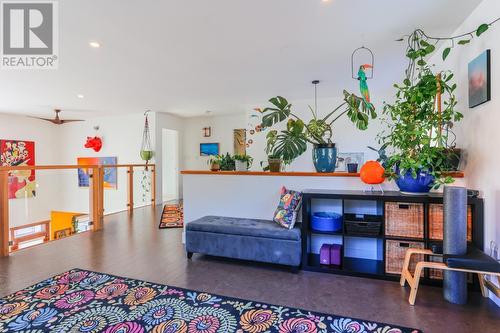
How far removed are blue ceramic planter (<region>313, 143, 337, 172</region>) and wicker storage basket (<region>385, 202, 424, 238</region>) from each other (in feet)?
2.31

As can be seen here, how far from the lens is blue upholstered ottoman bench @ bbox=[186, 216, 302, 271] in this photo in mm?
2684

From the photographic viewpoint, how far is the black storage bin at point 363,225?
2592 millimetres

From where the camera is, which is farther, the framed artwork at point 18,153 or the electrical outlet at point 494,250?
the framed artwork at point 18,153

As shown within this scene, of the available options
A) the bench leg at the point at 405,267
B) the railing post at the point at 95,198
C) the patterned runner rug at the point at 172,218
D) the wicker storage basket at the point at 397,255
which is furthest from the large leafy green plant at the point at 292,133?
the railing post at the point at 95,198

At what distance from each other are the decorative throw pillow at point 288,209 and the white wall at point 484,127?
162 centimetres

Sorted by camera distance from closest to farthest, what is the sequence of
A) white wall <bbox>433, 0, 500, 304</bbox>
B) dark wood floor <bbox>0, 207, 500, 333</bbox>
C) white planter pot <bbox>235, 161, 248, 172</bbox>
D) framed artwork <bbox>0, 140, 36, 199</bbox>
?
dark wood floor <bbox>0, 207, 500, 333</bbox>
white wall <bbox>433, 0, 500, 304</bbox>
white planter pot <bbox>235, 161, 248, 172</bbox>
framed artwork <bbox>0, 140, 36, 199</bbox>

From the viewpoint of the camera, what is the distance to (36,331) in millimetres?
1782

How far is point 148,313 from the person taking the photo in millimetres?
1981

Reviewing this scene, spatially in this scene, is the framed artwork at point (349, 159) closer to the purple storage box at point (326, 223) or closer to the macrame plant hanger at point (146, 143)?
the purple storage box at point (326, 223)

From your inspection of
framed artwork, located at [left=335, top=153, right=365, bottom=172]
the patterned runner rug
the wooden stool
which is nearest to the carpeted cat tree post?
the wooden stool

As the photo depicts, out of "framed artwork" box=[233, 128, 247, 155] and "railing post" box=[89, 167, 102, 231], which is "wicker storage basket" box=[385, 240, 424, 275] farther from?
"framed artwork" box=[233, 128, 247, 155]

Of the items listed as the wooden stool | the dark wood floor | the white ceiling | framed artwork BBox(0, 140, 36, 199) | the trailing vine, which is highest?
the white ceiling

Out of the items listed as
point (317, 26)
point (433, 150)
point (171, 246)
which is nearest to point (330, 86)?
point (317, 26)

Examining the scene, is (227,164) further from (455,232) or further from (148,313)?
(455,232)
